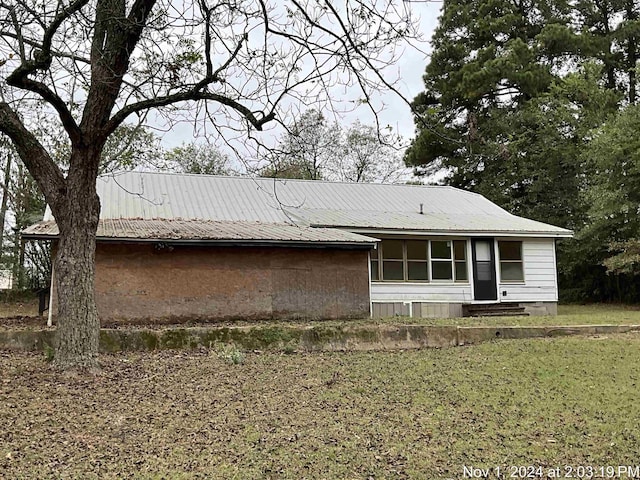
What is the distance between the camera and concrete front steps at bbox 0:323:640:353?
345 inches

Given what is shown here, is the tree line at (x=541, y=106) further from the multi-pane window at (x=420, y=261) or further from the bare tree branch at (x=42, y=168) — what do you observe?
the bare tree branch at (x=42, y=168)

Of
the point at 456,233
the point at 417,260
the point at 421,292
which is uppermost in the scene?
the point at 456,233

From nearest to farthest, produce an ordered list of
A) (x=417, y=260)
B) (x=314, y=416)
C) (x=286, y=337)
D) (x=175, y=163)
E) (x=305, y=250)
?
(x=314, y=416)
(x=286, y=337)
(x=305, y=250)
(x=417, y=260)
(x=175, y=163)

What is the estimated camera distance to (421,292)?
664 inches

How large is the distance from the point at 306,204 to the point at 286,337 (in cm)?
960

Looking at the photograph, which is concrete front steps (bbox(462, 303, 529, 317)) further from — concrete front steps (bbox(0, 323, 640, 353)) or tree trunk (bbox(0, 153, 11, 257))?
tree trunk (bbox(0, 153, 11, 257))

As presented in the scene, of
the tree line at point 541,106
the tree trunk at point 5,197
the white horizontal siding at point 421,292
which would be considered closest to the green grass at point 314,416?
the white horizontal siding at point 421,292

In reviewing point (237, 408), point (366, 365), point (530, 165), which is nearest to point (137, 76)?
point (237, 408)

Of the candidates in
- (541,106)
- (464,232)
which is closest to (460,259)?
(464,232)

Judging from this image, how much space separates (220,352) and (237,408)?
9.80 feet

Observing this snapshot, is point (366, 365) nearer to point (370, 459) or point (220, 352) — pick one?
point (220, 352)

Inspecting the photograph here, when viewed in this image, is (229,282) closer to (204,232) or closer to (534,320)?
(204,232)

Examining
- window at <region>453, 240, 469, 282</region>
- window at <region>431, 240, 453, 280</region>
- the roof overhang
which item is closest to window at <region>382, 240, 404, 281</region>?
window at <region>431, 240, 453, 280</region>

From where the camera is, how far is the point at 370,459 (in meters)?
4.50
